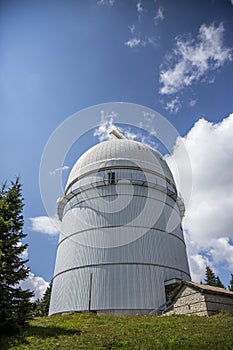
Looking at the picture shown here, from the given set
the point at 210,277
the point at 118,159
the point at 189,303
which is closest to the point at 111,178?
the point at 118,159

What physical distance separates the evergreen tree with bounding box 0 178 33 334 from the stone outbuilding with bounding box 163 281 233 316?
9.48m

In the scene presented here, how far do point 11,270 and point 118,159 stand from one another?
1439 centimetres

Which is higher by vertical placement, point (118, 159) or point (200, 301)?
point (118, 159)

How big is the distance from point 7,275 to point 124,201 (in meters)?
12.1

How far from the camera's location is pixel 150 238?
63.8 feet

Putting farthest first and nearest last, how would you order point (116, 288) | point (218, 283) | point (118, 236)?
point (218, 283) < point (118, 236) < point (116, 288)

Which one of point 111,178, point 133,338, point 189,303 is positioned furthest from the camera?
point 111,178

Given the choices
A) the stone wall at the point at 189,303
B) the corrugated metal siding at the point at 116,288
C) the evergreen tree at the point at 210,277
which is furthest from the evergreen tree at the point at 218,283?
the stone wall at the point at 189,303

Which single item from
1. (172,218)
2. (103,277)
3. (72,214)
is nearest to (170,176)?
(172,218)

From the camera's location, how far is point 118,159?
22781mm

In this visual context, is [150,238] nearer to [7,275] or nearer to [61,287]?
[61,287]

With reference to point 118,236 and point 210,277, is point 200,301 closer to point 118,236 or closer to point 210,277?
point 118,236

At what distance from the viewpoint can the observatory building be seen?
17.3 metres

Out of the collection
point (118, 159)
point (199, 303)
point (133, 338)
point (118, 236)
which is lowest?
point (133, 338)
